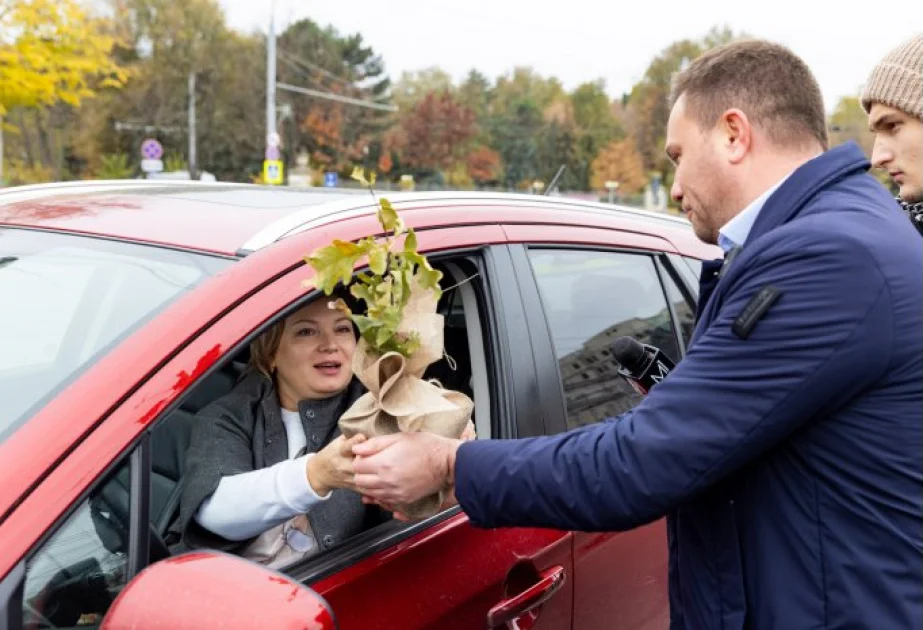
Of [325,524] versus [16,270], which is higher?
[16,270]

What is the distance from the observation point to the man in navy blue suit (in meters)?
1.48

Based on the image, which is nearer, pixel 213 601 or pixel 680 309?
pixel 213 601

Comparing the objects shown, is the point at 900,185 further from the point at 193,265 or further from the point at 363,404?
the point at 193,265

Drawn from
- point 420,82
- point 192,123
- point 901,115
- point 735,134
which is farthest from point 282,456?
point 420,82

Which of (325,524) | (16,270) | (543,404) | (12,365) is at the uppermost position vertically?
(16,270)

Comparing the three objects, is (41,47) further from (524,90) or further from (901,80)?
(524,90)

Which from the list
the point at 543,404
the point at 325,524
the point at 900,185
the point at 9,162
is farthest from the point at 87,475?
the point at 9,162

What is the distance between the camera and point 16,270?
1.92 m

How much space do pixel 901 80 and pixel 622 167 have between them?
66.4m

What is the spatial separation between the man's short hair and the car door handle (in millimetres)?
1046

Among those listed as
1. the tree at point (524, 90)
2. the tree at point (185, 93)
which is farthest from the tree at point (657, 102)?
the tree at point (185, 93)

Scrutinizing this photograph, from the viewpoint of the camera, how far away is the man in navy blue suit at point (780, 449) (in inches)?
58.4

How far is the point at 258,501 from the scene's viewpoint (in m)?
1.82

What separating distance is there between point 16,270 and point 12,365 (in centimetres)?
29
